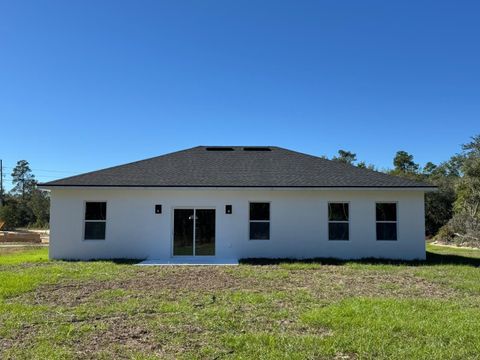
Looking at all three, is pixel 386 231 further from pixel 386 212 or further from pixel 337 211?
pixel 337 211

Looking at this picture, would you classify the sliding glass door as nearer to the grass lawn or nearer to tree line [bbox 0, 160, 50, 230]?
the grass lawn

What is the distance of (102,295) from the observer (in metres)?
8.72

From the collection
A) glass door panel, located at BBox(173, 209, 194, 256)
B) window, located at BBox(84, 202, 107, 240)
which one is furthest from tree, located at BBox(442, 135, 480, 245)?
window, located at BBox(84, 202, 107, 240)

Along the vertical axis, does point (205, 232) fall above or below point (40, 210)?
below

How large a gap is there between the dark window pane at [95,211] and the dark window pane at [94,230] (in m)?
0.23

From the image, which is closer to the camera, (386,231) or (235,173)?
(386,231)

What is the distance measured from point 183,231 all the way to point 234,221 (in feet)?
6.46

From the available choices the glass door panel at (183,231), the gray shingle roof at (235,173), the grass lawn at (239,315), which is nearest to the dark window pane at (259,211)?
the gray shingle roof at (235,173)

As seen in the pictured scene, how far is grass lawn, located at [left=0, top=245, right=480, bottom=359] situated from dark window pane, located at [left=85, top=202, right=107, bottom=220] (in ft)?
12.8

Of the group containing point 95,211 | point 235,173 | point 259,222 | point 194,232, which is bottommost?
point 194,232

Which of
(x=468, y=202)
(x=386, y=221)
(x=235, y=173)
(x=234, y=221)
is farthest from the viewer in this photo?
(x=468, y=202)

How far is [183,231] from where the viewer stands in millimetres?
15875

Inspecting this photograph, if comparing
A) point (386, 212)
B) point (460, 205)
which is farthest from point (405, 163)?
point (386, 212)

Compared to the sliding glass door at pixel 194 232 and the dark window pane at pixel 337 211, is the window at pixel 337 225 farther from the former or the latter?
the sliding glass door at pixel 194 232
